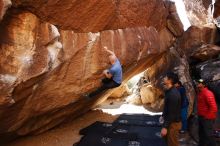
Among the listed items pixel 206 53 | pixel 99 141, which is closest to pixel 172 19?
pixel 206 53

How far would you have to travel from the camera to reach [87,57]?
6137 millimetres

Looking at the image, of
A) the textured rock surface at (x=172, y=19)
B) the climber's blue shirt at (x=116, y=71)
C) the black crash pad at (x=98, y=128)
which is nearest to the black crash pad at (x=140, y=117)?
the black crash pad at (x=98, y=128)

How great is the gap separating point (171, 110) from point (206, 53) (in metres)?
7.65

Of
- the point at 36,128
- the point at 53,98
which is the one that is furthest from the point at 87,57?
the point at 36,128

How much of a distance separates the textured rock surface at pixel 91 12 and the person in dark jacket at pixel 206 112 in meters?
2.77

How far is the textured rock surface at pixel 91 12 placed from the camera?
5.09 m

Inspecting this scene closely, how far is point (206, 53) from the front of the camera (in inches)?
442

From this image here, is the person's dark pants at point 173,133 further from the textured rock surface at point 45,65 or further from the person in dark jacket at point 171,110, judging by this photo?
the textured rock surface at point 45,65

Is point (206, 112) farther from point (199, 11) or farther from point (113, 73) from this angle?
point (199, 11)

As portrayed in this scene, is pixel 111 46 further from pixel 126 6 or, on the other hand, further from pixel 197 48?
pixel 197 48

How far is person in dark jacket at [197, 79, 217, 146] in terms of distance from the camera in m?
5.25

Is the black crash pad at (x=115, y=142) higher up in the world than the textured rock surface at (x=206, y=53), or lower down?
lower down

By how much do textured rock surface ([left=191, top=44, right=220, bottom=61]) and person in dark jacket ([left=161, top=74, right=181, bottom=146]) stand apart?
7423 mm

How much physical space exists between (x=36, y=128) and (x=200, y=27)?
9702 mm
